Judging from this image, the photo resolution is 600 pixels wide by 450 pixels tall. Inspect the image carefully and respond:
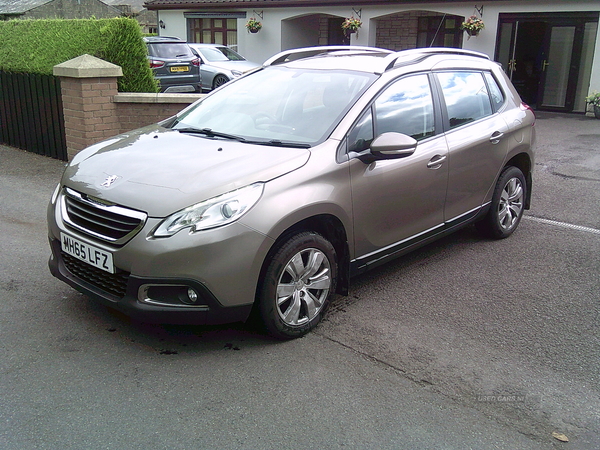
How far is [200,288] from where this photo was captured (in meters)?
3.45

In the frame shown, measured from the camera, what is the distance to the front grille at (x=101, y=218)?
138 inches

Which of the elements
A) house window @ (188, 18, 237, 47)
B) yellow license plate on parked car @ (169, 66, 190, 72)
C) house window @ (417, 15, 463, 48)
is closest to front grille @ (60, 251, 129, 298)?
yellow license plate on parked car @ (169, 66, 190, 72)

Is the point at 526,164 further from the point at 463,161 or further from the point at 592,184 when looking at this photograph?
the point at 592,184

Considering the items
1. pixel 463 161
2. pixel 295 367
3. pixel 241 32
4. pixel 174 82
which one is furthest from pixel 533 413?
pixel 241 32

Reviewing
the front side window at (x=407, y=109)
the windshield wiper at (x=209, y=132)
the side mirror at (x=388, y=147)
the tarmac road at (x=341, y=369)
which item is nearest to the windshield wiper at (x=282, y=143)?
the windshield wiper at (x=209, y=132)

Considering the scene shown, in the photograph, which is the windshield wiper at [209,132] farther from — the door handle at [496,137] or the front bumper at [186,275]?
the door handle at [496,137]

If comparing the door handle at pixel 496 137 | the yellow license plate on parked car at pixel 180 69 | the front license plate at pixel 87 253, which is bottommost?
the front license plate at pixel 87 253

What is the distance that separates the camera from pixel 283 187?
146 inches

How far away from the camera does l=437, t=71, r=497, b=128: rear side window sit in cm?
511

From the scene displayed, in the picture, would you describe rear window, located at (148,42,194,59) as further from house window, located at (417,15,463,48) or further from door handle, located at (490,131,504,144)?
door handle, located at (490,131,504,144)

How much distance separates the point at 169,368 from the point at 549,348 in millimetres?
2375

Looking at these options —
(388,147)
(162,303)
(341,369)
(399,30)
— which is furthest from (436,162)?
(399,30)

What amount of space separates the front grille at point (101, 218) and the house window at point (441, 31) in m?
18.5

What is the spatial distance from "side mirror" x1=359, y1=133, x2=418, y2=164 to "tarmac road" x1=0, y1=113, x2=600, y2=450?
1108 mm
